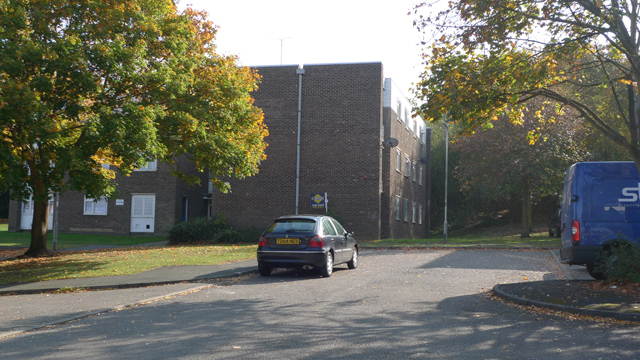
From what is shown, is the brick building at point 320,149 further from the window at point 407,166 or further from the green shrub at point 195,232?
the window at point 407,166

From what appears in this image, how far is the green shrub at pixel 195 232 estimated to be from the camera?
2820 cm

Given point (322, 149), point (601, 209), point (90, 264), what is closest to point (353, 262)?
point (601, 209)

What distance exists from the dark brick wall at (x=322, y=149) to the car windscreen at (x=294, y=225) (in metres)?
16.3

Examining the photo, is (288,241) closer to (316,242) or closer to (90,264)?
(316,242)

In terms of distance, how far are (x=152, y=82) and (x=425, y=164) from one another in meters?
35.1

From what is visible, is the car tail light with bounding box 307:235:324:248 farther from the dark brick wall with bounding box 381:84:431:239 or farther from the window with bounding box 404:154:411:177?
the window with bounding box 404:154:411:177

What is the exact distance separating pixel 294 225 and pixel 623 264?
6.85 metres

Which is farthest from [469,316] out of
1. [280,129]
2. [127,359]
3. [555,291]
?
[280,129]

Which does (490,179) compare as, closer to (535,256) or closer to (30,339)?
(535,256)

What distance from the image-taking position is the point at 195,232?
28375 mm

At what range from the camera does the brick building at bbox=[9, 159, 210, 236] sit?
107ft

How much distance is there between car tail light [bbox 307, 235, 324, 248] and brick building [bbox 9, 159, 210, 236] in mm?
20840

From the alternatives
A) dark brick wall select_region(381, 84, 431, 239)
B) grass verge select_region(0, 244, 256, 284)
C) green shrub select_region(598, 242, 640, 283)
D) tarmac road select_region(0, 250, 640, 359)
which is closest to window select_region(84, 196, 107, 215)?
grass verge select_region(0, 244, 256, 284)

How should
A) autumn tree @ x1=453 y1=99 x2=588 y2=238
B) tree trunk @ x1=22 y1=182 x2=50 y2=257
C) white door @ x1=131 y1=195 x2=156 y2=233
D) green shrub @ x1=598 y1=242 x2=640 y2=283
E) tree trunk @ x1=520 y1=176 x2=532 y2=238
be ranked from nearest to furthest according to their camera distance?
green shrub @ x1=598 y1=242 x2=640 y2=283 → tree trunk @ x1=22 y1=182 x2=50 y2=257 → autumn tree @ x1=453 y1=99 x2=588 y2=238 → white door @ x1=131 y1=195 x2=156 y2=233 → tree trunk @ x1=520 y1=176 x2=532 y2=238
